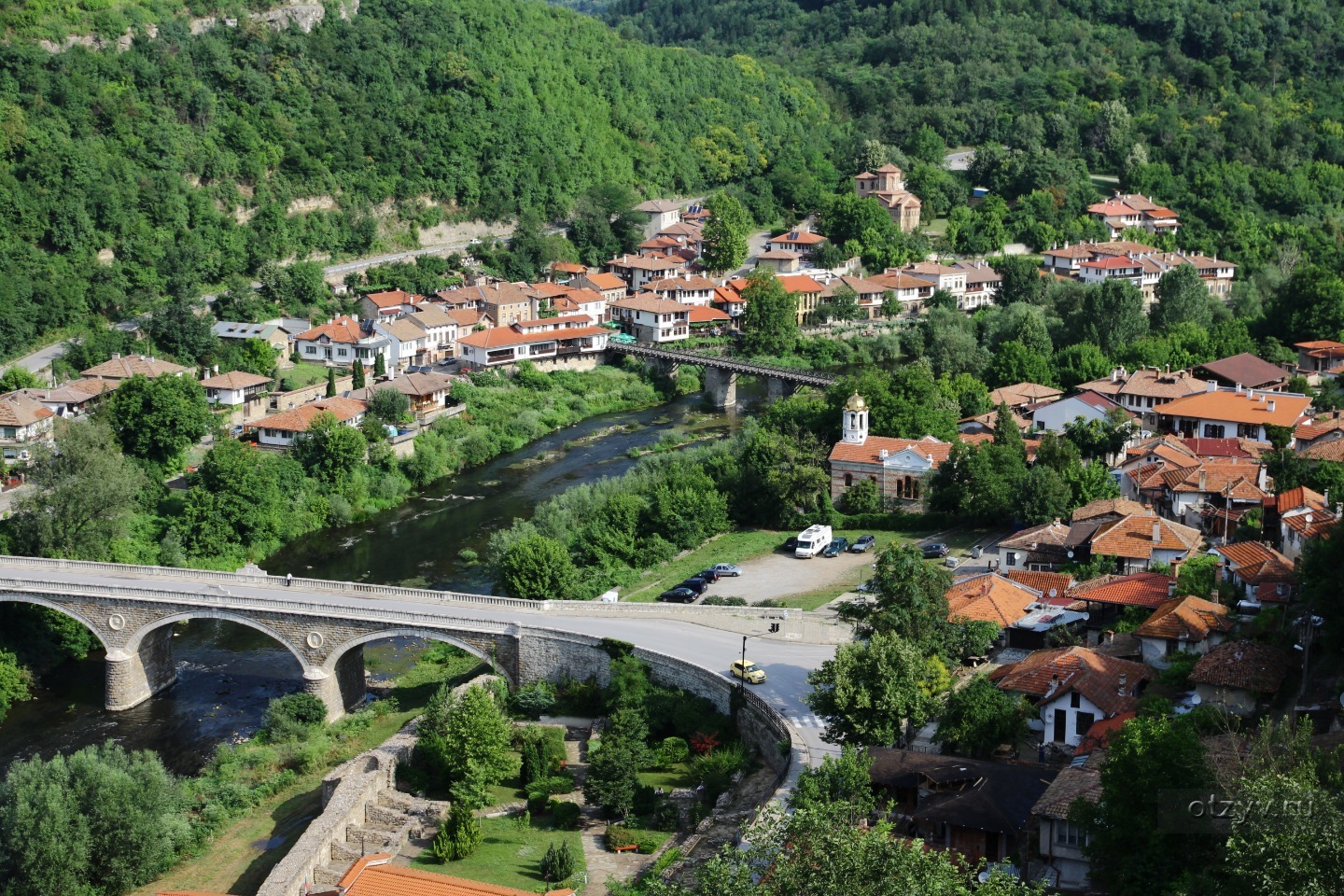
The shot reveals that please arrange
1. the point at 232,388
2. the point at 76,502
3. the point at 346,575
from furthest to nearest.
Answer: the point at 232,388 < the point at 346,575 < the point at 76,502

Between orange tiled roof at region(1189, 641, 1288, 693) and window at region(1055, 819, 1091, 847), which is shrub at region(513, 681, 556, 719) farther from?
orange tiled roof at region(1189, 641, 1288, 693)

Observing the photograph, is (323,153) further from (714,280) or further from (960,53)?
(960,53)

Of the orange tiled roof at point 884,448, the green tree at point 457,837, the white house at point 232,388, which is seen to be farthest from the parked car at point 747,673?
the white house at point 232,388

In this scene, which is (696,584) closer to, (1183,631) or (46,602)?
(1183,631)

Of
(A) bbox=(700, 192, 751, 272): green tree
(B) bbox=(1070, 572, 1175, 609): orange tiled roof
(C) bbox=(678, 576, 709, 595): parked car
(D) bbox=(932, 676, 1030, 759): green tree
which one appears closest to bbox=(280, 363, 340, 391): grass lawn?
(A) bbox=(700, 192, 751, 272): green tree

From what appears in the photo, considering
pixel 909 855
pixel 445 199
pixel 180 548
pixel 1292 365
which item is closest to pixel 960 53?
pixel 445 199

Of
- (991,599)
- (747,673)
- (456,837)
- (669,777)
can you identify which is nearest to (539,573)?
(747,673)
